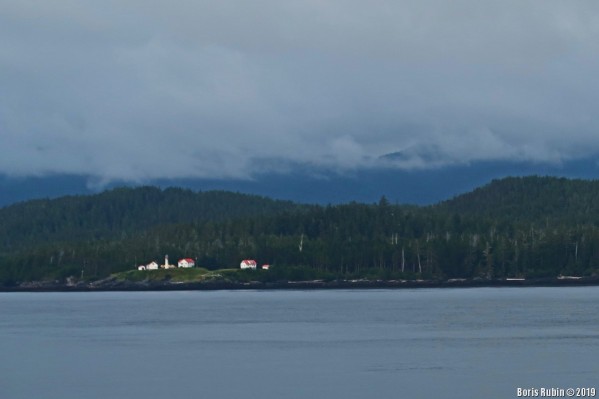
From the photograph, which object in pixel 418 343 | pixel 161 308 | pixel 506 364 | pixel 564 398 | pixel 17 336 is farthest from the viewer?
pixel 161 308

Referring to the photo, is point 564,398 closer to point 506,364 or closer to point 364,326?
point 506,364

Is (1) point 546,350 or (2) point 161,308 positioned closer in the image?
(1) point 546,350

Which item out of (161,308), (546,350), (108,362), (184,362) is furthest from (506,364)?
(161,308)

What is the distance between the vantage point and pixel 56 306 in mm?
159375

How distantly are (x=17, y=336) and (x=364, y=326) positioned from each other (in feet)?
95.5

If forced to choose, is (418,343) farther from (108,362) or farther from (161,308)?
(161,308)

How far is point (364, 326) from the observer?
103 metres

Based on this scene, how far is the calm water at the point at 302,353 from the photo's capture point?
60.3 meters

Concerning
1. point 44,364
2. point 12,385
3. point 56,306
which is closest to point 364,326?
point 44,364

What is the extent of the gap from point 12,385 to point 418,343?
1226 inches

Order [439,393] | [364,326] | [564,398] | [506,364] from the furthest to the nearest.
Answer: [364,326] → [506,364] → [439,393] → [564,398]

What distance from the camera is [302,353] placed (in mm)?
77938

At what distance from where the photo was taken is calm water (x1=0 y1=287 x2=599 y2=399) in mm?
60344

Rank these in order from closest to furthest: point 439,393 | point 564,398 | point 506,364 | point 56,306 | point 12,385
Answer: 1. point 564,398
2. point 439,393
3. point 12,385
4. point 506,364
5. point 56,306
